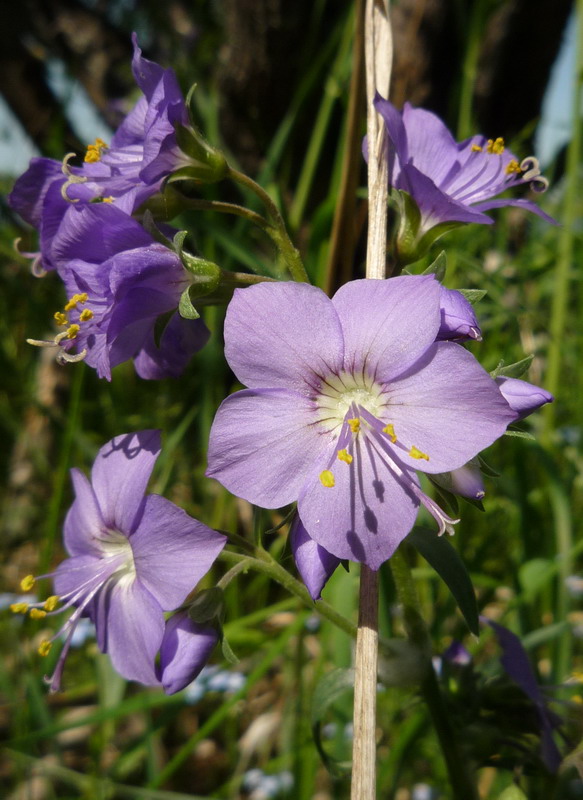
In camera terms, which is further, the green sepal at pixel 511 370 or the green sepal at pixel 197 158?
the green sepal at pixel 197 158

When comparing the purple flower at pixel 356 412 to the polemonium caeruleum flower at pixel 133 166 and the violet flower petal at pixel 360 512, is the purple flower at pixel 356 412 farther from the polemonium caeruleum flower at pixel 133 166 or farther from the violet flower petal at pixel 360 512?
the polemonium caeruleum flower at pixel 133 166

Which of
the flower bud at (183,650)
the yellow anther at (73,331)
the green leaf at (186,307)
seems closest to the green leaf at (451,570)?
the flower bud at (183,650)

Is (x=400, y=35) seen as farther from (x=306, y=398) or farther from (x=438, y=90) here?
(x=306, y=398)

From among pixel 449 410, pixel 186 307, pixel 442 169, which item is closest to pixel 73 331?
pixel 186 307

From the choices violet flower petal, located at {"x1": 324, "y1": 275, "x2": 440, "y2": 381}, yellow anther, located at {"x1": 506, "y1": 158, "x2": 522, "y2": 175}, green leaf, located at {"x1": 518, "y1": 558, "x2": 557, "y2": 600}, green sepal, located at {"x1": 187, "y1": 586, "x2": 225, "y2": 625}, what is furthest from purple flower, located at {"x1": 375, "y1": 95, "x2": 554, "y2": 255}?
green leaf, located at {"x1": 518, "y1": 558, "x2": 557, "y2": 600}

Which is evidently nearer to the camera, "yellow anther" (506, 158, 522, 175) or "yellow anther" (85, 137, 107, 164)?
"yellow anther" (85, 137, 107, 164)

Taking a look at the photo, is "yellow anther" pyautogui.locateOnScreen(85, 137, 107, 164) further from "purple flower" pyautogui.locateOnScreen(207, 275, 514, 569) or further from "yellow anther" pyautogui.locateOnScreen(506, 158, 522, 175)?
"yellow anther" pyautogui.locateOnScreen(506, 158, 522, 175)
